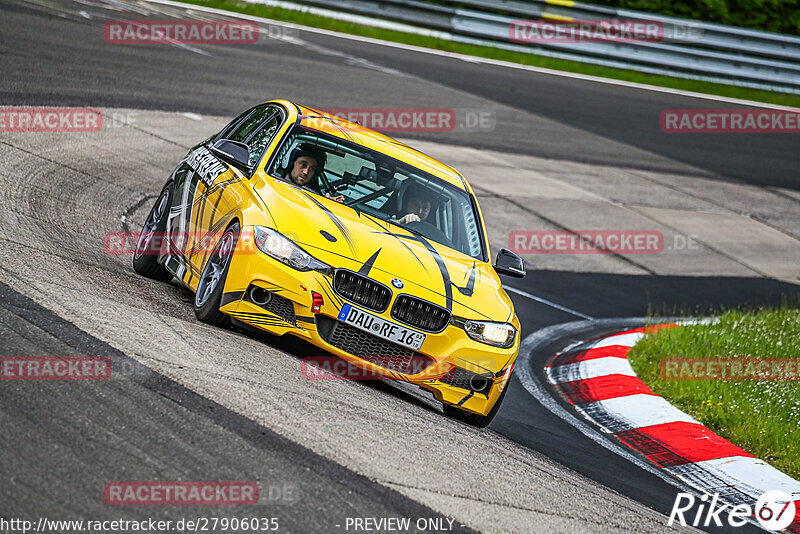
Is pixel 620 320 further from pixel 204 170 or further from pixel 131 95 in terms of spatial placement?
pixel 131 95

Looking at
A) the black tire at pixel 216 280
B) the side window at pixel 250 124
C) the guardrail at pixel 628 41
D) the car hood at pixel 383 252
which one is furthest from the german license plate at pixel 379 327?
the guardrail at pixel 628 41

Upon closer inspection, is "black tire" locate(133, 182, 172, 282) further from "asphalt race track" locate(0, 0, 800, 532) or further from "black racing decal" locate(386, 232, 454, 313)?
"black racing decal" locate(386, 232, 454, 313)

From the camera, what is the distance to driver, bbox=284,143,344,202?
7320mm

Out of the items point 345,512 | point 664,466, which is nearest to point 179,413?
point 345,512

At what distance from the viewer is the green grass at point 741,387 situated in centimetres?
741

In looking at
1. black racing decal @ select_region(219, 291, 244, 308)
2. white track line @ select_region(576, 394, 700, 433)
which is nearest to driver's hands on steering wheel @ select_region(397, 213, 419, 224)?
black racing decal @ select_region(219, 291, 244, 308)

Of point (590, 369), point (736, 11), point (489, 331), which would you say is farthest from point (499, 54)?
point (489, 331)

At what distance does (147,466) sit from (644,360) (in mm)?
6084

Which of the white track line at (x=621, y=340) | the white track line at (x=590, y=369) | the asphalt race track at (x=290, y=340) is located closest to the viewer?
the asphalt race track at (x=290, y=340)

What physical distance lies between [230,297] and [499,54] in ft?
63.8

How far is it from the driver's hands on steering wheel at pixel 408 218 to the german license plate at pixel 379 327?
1257 millimetres

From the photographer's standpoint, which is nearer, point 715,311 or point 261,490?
point 261,490

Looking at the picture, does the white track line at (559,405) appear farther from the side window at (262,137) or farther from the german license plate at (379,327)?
the side window at (262,137)

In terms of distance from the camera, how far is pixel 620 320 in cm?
1137
